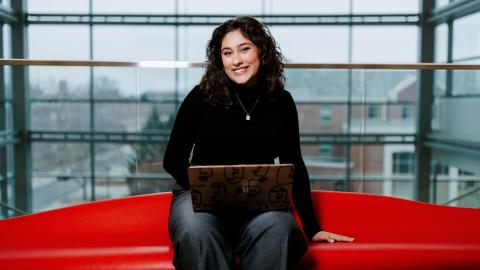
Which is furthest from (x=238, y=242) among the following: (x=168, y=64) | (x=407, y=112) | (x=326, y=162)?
(x=407, y=112)

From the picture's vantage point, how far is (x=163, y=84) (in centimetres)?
881

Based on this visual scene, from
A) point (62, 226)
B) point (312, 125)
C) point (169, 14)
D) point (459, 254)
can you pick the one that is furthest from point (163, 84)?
point (459, 254)

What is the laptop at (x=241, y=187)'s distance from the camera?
4.24 ft

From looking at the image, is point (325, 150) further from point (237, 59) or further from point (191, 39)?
point (237, 59)

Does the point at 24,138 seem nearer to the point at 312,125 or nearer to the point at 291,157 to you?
the point at 312,125

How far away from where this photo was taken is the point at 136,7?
785 cm

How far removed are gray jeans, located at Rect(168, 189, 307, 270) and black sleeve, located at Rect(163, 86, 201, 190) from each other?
0.60 ft

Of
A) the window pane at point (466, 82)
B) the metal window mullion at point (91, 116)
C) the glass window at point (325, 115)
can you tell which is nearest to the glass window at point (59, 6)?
the metal window mullion at point (91, 116)

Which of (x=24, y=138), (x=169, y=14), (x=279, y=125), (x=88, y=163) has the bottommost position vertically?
(x=88, y=163)

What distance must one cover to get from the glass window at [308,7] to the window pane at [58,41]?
10.9 ft

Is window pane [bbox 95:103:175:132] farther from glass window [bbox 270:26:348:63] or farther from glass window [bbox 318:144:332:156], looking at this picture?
glass window [bbox 318:144:332:156]

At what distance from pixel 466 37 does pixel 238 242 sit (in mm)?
7386

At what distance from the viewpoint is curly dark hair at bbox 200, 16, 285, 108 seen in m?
1.59

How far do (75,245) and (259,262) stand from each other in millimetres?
853
